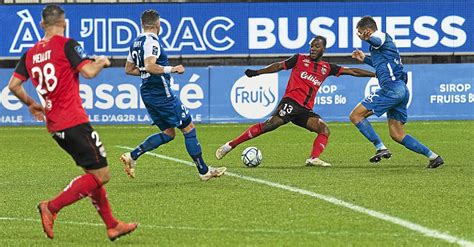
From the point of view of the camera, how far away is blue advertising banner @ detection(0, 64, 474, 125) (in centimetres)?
Result: 2677

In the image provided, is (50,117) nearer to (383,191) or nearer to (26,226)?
(26,226)

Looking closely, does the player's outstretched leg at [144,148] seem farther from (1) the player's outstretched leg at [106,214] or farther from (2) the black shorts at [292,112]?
(1) the player's outstretched leg at [106,214]

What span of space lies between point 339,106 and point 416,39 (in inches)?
143

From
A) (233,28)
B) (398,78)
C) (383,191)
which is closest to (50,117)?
(383,191)

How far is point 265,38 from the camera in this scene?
29.5 metres

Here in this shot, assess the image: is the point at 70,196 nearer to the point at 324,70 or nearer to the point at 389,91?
the point at 389,91

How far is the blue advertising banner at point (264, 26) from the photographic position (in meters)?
29.2

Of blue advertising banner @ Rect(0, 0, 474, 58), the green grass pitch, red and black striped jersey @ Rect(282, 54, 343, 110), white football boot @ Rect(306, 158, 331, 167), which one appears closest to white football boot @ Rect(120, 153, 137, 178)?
the green grass pitch

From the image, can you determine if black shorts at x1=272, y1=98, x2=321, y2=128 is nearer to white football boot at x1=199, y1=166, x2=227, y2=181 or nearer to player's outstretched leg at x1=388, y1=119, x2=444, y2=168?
player's outstretched leg at x1=388, y1=119, x2=444, y2=168

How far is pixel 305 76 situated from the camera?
15297 millimetres

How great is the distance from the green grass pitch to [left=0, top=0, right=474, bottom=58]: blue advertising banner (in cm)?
1058

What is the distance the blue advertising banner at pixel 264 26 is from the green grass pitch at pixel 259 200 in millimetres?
10575

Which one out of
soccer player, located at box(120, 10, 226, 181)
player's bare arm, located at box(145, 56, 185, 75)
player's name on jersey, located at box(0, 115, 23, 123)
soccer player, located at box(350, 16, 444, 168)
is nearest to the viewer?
player's bare arm, located at box(145, 56, 185, 75)

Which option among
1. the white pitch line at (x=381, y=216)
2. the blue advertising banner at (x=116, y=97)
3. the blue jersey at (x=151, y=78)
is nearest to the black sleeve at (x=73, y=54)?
the white pitch line at (x=381, y=216)
